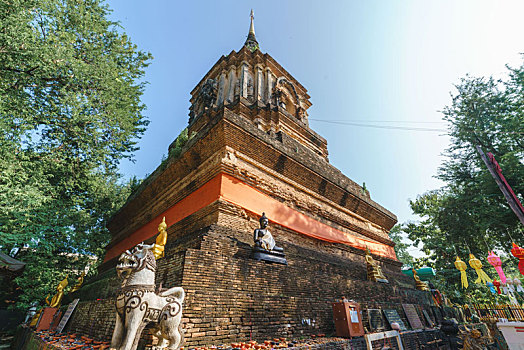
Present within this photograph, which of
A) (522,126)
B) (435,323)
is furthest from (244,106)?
(522,126)

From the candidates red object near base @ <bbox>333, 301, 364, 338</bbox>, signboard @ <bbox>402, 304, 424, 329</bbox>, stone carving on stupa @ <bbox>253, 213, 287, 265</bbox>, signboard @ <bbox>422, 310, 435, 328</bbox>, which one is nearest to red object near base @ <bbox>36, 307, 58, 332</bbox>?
stone carving on stupa @ <bbox>253, 213, 287, 265</bbox>

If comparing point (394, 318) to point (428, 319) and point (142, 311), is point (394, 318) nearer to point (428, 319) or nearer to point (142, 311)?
point (428, 319)

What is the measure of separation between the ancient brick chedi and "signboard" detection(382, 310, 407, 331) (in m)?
0.31

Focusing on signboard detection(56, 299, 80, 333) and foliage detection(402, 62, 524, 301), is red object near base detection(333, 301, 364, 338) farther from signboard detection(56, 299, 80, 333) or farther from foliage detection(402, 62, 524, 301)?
foliage detection(402, 62, 524, 301)

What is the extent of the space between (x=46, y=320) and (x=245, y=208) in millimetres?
5546

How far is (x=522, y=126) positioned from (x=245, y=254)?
53.3ft

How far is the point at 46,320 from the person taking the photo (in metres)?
5.76

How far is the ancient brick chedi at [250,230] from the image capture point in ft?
12.5

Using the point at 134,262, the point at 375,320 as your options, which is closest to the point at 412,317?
the point at 375,320

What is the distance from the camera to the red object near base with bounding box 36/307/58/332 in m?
5.65

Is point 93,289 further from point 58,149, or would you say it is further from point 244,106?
point 244,106

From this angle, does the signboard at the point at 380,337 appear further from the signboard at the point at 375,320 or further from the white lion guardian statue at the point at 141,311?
the white lion guardian statue at the point at 141,311

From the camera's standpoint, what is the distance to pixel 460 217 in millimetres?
Answer: 14641

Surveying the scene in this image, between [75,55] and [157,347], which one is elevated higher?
[75,55]
